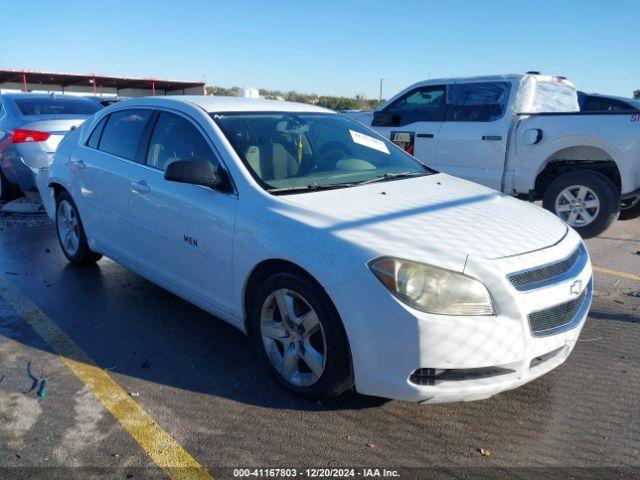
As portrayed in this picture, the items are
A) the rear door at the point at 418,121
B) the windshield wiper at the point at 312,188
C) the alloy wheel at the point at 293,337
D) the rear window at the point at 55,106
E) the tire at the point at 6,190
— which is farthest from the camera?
the tire at the point at 6,190

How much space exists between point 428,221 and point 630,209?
5381mm

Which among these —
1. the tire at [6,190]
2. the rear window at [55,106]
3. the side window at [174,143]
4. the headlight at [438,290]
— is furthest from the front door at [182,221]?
the tire at [6,190]

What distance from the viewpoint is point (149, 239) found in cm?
422

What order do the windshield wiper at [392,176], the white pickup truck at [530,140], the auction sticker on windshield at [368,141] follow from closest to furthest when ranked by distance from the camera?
1. the windshield wiper at [392,176]
2. the auction sticker on windshield at [368,141]
3. the white pickup truck at [530,140]

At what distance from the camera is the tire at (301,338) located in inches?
115

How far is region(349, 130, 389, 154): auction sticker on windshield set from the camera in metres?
4.44

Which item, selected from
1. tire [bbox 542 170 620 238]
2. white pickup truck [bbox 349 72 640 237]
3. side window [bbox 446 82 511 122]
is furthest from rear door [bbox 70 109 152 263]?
tire [bbox 542 170 620 238]

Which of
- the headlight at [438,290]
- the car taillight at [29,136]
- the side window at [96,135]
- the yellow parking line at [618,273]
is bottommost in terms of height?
the yellow parking line at [618,273]

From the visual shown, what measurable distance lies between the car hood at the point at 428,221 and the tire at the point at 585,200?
358 centimetres

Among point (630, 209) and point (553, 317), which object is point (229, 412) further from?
point (630, 209)

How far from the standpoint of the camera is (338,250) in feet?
9.36

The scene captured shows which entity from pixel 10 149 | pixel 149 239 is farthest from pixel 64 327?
pixel 10 149

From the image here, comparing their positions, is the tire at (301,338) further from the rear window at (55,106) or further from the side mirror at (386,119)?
A: the rear window at (55,106)

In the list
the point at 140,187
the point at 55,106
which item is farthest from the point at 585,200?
the point at 55,106
